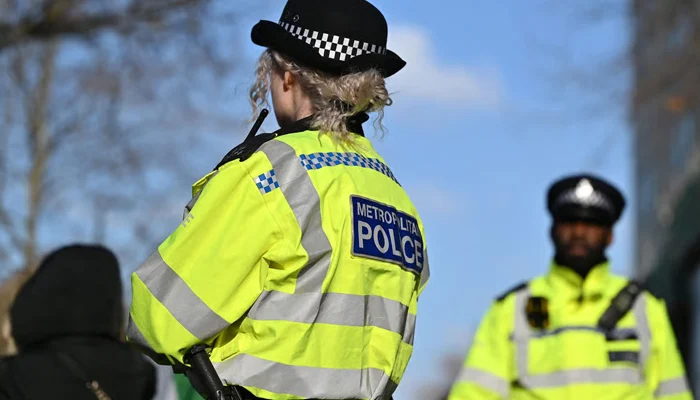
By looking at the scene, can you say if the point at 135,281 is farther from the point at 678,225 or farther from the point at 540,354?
the point at 678,225

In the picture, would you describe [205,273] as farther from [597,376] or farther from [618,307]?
[618,307]

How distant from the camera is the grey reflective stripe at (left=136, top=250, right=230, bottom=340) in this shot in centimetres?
318

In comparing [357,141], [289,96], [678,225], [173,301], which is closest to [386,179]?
[357,141]

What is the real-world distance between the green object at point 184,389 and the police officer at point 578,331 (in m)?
1.51

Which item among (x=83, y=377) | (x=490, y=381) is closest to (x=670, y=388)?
(x=490, y=381)

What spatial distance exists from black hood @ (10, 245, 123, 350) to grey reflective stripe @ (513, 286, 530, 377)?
6.17 feet

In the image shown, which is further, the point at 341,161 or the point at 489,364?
the point at 489,364

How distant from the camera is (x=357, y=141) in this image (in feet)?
11.7

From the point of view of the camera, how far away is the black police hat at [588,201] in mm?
5996

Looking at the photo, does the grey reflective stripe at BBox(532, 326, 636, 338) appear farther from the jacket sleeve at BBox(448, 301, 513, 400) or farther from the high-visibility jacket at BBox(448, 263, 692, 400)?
the jacket sleeve at BBox(448, 301, 513, 400)

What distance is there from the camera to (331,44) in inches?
138

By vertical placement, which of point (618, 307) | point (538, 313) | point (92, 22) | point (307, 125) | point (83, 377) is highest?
point (92, 22)

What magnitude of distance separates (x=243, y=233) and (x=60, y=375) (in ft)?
5.68

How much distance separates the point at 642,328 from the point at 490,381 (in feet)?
2.34
